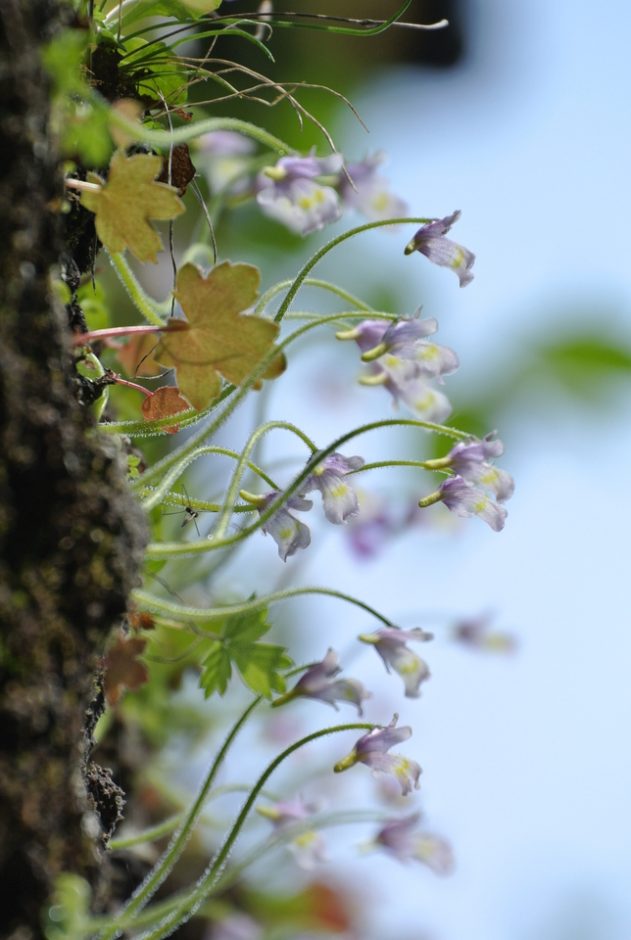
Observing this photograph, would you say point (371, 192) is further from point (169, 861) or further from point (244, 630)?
point (169, 861)

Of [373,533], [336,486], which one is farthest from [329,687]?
[373,533]

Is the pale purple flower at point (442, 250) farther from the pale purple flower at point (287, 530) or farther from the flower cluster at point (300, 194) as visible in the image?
the pale purple flower at point (287, 530)

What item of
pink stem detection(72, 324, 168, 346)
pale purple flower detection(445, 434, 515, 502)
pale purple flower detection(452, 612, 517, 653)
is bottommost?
pale purple flower detection(452, 612, 517, 653)

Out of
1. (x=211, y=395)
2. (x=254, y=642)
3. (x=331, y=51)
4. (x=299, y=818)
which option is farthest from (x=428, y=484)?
(x=211, y=395)

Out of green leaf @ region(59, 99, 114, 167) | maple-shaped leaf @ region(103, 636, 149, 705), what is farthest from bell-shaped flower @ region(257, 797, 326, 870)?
green leaf @ region(59, 99, 114, 167)

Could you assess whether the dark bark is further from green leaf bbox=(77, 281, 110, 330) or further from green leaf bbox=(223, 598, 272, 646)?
green leaf bbox=(77, 281, 110, 330)
